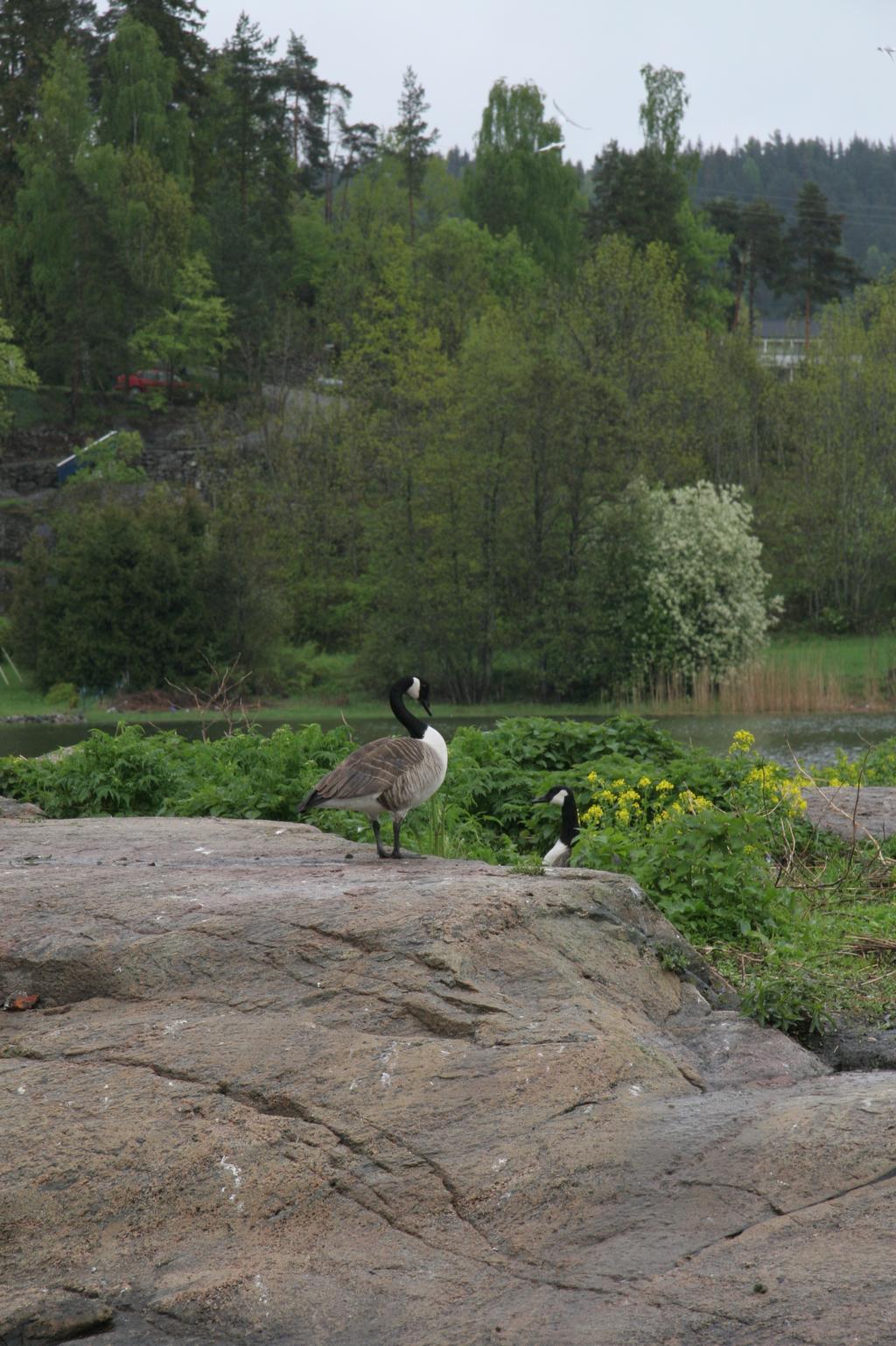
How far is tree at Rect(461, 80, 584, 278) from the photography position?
83.7m

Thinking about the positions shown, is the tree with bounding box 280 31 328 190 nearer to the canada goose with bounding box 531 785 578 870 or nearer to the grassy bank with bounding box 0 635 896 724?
the grassy bank with bounding box 0 635 896 724

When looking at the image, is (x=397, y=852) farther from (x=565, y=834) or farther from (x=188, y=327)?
(x=188, y=327)

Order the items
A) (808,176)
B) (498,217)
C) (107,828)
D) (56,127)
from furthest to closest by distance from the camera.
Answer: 1. (808,176)
2. (498,217)
3. (56,127)
4. (107,828)

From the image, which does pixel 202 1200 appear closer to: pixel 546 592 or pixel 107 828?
pixel 107 828

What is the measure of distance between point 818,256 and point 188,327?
45.1 meters

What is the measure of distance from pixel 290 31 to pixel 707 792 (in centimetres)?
8630

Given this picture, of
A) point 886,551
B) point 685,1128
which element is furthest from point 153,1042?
point 886,551

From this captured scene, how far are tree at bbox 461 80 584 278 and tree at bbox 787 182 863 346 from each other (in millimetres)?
15853

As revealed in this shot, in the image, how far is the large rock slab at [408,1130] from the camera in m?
5.30

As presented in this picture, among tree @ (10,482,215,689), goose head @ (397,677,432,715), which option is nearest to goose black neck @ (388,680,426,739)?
goose head @ (397,677,432,715)

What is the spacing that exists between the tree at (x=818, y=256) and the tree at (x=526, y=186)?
52.0 feet

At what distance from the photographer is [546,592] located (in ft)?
151

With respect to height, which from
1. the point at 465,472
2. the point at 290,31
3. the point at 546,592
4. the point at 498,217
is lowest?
the point at 546,592

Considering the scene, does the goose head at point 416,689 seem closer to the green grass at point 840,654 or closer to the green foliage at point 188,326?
the green grass at point 840,654
